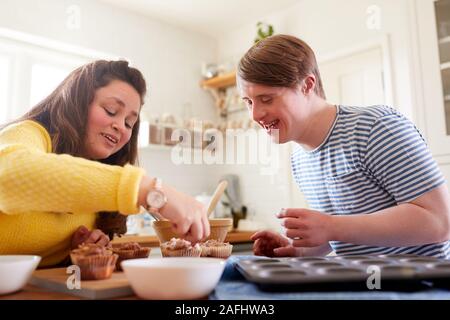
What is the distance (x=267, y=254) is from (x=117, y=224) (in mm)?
441

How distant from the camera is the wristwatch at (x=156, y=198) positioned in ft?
2.15

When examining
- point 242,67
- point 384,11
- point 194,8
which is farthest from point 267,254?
point 194,8

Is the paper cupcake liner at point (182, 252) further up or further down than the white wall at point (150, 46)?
further down

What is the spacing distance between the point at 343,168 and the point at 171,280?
72 cm

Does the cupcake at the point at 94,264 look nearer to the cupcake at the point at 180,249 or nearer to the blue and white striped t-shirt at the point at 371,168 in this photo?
the cupcake at the point at 180,249

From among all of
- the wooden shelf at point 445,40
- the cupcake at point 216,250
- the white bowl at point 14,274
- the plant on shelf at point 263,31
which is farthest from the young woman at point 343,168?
the plant on shelf at point 263,31

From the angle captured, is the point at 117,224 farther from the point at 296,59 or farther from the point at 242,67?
the point at 296,59

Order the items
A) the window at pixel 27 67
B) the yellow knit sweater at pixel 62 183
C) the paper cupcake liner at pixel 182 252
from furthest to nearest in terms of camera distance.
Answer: the window at pixel 27 67
the paper cupcake liner at pixel 182 252
the yellow knit sweater at pixel 62 183

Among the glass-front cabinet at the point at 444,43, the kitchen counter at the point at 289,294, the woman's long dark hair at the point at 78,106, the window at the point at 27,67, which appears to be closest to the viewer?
the kitchen counter at the point at 289,294

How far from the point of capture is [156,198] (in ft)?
2.17

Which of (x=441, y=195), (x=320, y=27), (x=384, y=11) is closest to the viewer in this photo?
(x=441, y=195)

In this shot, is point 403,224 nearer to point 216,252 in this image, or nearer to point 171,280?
point 216,252

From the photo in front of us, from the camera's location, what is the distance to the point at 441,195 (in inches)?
36.3
